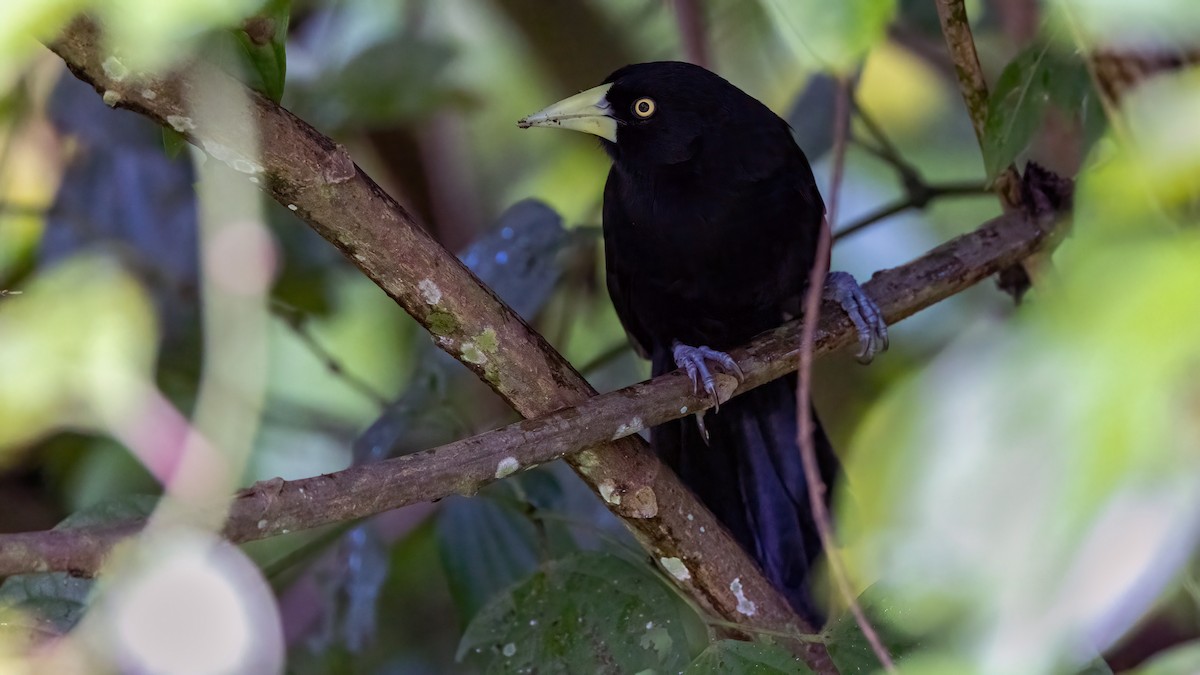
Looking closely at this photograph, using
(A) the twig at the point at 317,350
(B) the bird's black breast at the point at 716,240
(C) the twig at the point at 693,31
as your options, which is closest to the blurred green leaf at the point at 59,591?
(A) the twig at the point at 317,350

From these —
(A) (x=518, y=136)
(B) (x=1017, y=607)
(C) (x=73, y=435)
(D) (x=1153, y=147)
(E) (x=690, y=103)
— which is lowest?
(B) (x=1017, y=607)

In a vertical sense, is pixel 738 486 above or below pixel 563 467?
below

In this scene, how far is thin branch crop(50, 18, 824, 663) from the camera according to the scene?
48.4 inches

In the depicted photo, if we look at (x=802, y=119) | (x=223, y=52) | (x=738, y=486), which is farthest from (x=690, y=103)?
(x=223, y=52)

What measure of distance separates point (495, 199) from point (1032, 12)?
1.83 meters

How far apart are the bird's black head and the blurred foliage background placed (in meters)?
0.20

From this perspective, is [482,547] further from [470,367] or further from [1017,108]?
[1017,108]

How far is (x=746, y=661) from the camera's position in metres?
1.44

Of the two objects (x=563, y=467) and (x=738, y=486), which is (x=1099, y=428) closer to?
(x=738, y=486)

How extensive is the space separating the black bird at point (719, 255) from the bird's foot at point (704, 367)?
16cm

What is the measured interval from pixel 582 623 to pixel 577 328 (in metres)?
1.73

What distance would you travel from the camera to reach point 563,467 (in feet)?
8.06

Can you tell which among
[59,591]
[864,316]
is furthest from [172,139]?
[864,316]

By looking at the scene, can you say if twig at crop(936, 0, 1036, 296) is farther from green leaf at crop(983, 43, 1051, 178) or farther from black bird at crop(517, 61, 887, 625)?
black bird at crop(517, 61, 887, 625)
